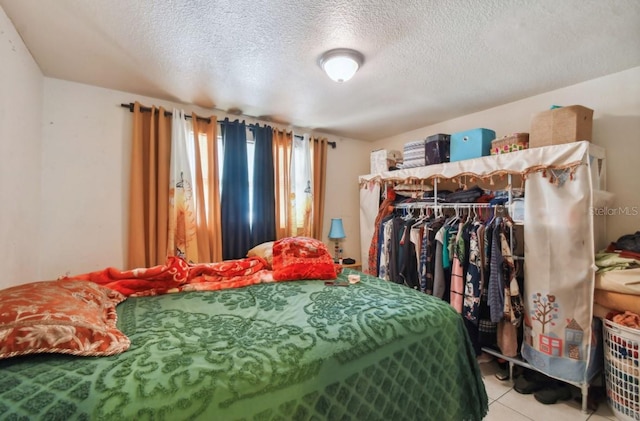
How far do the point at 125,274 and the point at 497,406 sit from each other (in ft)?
8.58

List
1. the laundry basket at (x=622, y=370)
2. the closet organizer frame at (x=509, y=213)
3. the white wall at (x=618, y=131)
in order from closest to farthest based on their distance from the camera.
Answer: the laundry basket at (x=622, y=370) < the closet organizer frame at (x=509, y=213) < the white wall at (x=618, y=131)

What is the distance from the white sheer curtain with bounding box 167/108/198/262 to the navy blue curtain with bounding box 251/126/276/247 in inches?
23.9

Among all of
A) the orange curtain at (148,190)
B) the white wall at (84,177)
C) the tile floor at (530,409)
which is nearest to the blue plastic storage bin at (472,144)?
the tile floor at (530,409)

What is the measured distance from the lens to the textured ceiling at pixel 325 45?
1.36m

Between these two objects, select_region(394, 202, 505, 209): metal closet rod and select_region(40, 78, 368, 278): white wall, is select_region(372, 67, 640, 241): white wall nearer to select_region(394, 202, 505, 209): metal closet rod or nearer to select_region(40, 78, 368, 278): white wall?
select_region(394, 202, 505, 209): metal closet rod

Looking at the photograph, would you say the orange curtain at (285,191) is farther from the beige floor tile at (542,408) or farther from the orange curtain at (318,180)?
the beige floor tile at (542,408)

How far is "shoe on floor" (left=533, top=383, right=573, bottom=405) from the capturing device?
185cm

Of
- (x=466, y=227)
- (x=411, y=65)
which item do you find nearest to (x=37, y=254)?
(x=411, y=65)

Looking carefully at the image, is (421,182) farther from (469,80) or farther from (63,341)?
(63,341)

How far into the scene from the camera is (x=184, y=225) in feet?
8.14

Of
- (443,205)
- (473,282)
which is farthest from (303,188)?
(473,282)

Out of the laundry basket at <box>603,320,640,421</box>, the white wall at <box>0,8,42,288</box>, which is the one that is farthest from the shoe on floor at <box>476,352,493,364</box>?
the white wall at <box>0,8,42,288</box>

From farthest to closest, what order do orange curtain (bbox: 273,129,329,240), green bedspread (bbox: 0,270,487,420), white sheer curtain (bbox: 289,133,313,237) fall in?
white sheer curtain (bbox: 289,133,313,237), orange curtain (bbox: 273,129,329,240), green bedspread (bbox: 0,270,487,420)

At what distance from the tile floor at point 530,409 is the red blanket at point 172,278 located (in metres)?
1.79
